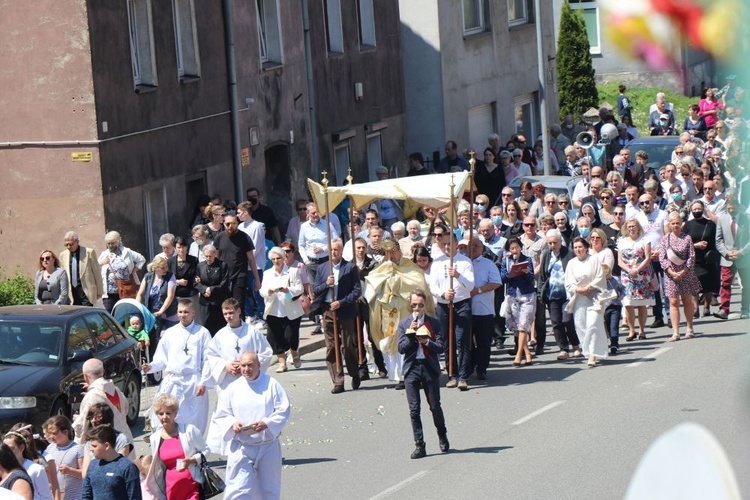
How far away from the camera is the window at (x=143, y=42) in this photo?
68.2 ft

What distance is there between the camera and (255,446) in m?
10.0

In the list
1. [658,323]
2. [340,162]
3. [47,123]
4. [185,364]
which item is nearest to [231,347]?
[185,364]

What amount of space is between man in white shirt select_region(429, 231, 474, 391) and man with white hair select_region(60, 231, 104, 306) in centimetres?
444

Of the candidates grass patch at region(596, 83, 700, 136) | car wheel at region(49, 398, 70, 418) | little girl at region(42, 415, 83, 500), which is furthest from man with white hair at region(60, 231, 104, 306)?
grass patch at region(596, 83, 700, 136)

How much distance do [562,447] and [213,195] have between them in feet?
39.8

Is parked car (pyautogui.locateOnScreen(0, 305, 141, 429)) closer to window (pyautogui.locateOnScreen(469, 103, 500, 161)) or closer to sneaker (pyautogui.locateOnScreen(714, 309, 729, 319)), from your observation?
sneaker (pyautogui.locateOnScreen(714, 309, 729, 319))

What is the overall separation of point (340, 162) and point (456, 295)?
13.6 m

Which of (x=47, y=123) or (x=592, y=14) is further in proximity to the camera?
(x=47, y=123)

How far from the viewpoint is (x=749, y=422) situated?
127 cm

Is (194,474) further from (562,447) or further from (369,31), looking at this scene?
(369,31)

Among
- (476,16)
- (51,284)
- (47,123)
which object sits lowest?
(51,284)

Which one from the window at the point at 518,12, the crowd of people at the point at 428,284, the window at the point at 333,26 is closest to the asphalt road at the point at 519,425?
the crowd of people at the point at 428,284

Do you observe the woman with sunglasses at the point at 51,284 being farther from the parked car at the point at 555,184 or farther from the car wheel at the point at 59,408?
A: the parked car at the point at 555,184

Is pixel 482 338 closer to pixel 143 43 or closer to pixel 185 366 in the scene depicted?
pixel 185 366
